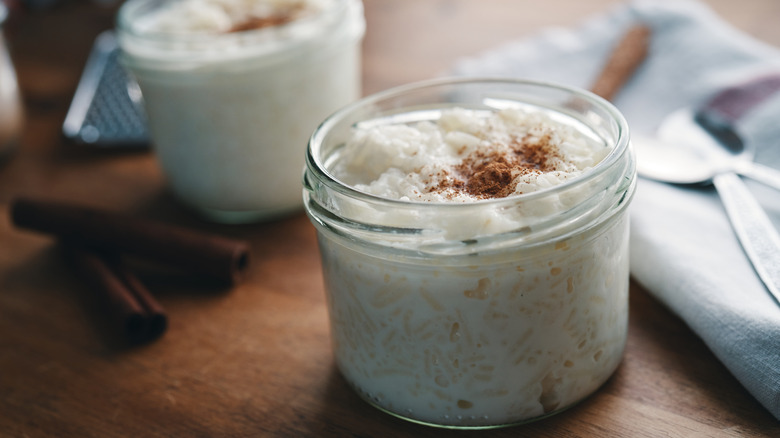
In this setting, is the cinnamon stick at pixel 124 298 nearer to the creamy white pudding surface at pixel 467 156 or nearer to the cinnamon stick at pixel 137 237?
the cinnamon stick at pixel 137 237

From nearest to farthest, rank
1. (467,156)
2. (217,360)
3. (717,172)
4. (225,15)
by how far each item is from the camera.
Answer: (467,156) → (217,360) → (717,172) → (225,15)

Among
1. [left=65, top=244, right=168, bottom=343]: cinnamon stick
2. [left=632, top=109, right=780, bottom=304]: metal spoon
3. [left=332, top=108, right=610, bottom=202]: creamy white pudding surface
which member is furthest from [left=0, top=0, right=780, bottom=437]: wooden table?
[left=332, top=108, right=610, bottom=202]: creamy white pudding surface

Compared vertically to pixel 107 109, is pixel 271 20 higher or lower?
higher

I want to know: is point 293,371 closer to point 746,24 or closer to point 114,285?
point 114,285

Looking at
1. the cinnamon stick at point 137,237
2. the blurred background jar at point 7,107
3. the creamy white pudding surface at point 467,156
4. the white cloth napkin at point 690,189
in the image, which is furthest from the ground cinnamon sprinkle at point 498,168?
the blurred background jar at point 7,107

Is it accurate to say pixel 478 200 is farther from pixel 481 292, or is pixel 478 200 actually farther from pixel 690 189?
pixel 690 189

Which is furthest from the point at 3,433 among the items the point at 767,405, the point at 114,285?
the point at 767,405

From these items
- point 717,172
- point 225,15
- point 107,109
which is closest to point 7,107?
point 107,109
